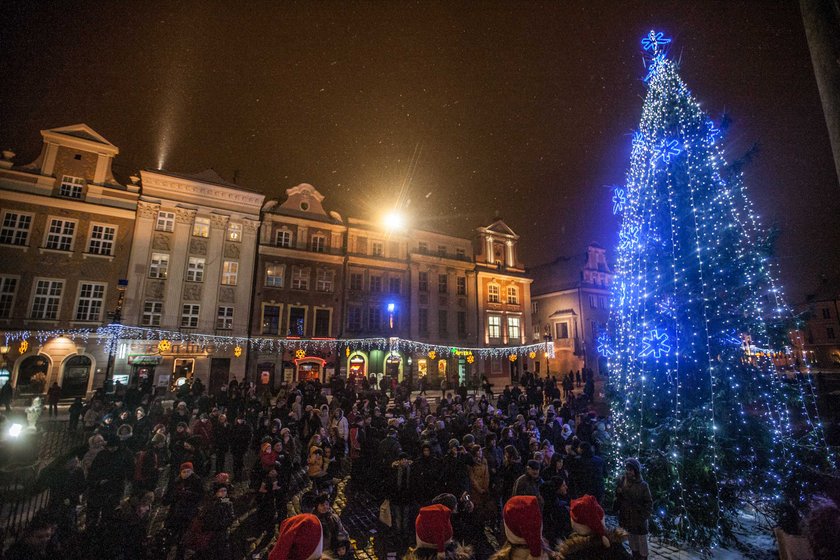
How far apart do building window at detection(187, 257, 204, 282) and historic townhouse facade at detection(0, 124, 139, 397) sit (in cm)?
368

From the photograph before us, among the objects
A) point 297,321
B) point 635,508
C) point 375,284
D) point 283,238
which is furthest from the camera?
point 375,284

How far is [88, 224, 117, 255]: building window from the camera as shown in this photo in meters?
24.9

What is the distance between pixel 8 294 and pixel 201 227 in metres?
10.9

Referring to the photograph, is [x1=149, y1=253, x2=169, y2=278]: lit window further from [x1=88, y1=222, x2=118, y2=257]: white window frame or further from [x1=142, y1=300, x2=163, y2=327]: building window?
[x1=88, y1=222, x2=118, y2=257]: white window frame

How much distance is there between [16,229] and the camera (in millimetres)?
23219

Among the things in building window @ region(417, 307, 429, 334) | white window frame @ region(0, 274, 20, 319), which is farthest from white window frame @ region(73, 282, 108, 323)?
building window @ region(417, 307, 429, 334)

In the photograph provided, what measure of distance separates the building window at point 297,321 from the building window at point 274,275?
2.08 m

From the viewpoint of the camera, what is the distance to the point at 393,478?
25.0 feet

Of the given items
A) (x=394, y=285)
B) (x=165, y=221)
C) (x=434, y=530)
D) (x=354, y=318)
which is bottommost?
(x=434, y=530)

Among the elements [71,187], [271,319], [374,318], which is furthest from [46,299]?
[374,318]

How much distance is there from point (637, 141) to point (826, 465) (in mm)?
8526

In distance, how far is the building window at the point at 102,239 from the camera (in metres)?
24.9

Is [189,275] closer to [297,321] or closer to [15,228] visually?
[297,321]

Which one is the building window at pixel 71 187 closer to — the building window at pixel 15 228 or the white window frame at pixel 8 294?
the building window at pixel 15 228
